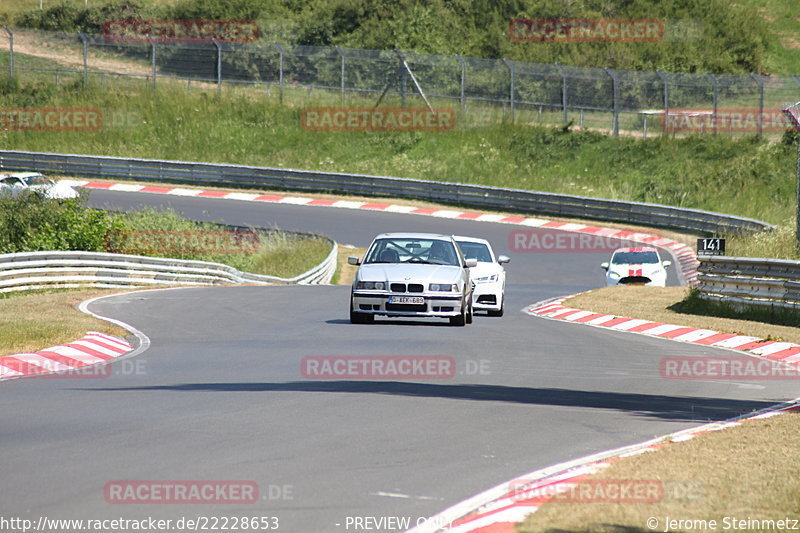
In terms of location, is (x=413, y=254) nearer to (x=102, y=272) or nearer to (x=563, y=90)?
(x=102, y=272)

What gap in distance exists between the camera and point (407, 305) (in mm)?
16375

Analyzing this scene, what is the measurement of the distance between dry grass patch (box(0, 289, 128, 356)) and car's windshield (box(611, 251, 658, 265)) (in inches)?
556

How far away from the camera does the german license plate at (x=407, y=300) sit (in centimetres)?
1636

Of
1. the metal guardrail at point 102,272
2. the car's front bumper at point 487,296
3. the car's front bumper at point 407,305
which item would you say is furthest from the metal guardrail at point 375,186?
the car's front bumper at point 407,305

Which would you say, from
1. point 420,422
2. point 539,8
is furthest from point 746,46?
point 420,422

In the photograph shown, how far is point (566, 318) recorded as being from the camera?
2352 cm

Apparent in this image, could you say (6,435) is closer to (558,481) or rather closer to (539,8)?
(558,481)

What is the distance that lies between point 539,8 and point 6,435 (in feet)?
227

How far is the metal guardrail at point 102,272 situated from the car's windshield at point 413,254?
34.5ft

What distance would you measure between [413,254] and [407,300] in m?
1.42

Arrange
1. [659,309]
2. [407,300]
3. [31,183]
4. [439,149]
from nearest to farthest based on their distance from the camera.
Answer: [407,300]
[659,309]
[31,183]
[439,149]

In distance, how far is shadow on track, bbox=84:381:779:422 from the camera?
37.1 ft

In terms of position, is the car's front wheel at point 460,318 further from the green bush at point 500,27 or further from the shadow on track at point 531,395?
the green bush at point 500,27

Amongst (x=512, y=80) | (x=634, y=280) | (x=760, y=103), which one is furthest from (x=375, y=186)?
(x=634, y=280)
